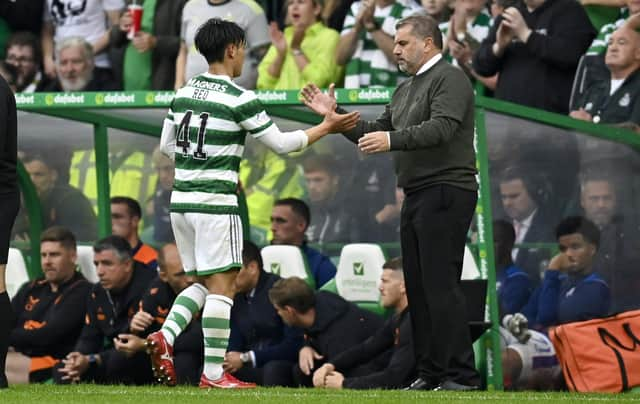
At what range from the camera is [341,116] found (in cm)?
1045

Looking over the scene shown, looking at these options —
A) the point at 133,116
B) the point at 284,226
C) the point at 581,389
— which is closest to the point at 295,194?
the point at 284,226

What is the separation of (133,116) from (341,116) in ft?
12.1

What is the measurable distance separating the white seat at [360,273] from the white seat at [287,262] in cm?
29

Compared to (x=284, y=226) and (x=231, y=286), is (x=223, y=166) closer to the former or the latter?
(x=231, y=286)

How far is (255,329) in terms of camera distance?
42.1 ft

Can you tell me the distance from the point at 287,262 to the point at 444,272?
3.15 metres

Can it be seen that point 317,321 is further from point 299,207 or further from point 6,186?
point 6,186

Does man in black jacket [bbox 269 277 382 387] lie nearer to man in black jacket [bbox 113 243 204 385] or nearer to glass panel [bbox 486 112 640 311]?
man in black jacket [bbox 113 243 204 385]

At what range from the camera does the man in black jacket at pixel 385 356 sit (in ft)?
37.7

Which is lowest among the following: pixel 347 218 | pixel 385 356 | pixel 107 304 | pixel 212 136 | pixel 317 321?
pixel 385 356

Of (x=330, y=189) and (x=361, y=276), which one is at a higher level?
(x=330, y=189)

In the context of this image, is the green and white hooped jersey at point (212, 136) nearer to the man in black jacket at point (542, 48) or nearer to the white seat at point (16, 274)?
the man in black jacket at point (542, 48)

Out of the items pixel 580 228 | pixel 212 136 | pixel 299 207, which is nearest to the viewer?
pixel 212 136

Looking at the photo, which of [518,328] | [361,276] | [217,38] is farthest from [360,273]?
[217,38]
